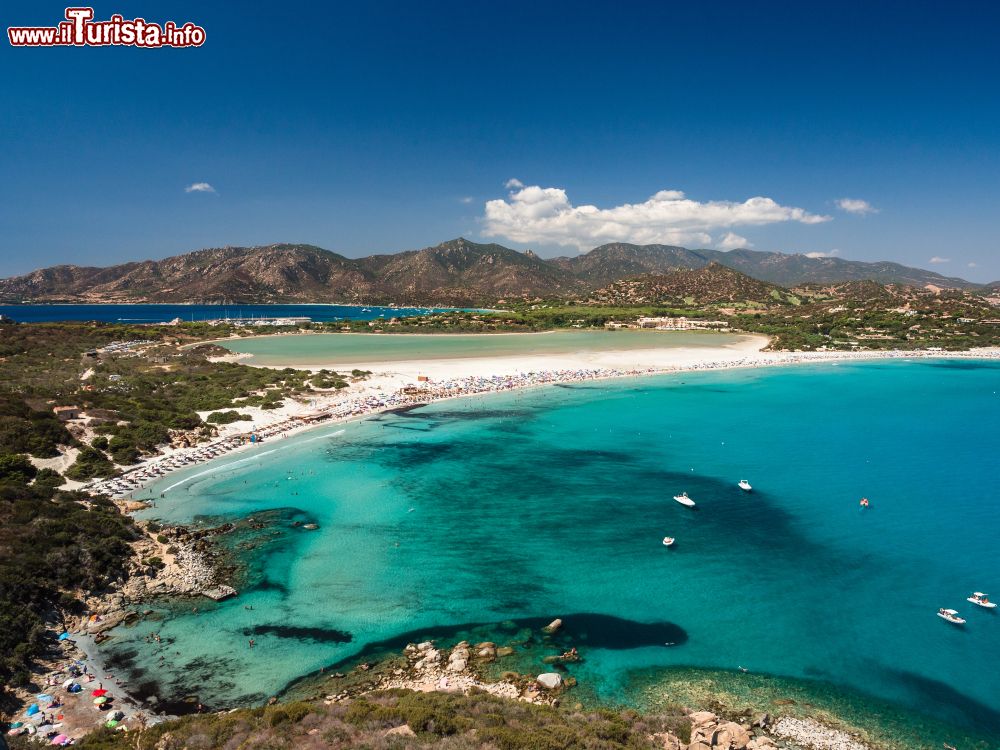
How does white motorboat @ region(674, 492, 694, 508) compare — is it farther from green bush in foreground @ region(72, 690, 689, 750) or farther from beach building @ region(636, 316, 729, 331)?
beach building @ region(636, 316, 729, 331)

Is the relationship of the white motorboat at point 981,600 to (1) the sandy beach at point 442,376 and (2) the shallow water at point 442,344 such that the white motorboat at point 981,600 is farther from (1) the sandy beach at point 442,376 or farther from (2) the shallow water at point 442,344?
(2) the shallow water at point 442,344

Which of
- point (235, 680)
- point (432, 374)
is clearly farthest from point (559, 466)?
point (432, 374)

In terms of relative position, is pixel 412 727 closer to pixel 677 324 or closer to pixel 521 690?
pixel 521 690

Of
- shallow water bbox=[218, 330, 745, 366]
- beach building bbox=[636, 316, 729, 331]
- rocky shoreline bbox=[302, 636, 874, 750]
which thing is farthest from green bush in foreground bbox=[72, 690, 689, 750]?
beach building bbox=[636, 316, 729, 331]

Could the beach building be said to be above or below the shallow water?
above

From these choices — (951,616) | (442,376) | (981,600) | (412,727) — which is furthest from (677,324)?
(412,727)

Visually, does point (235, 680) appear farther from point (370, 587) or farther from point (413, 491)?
point (413, 491)
